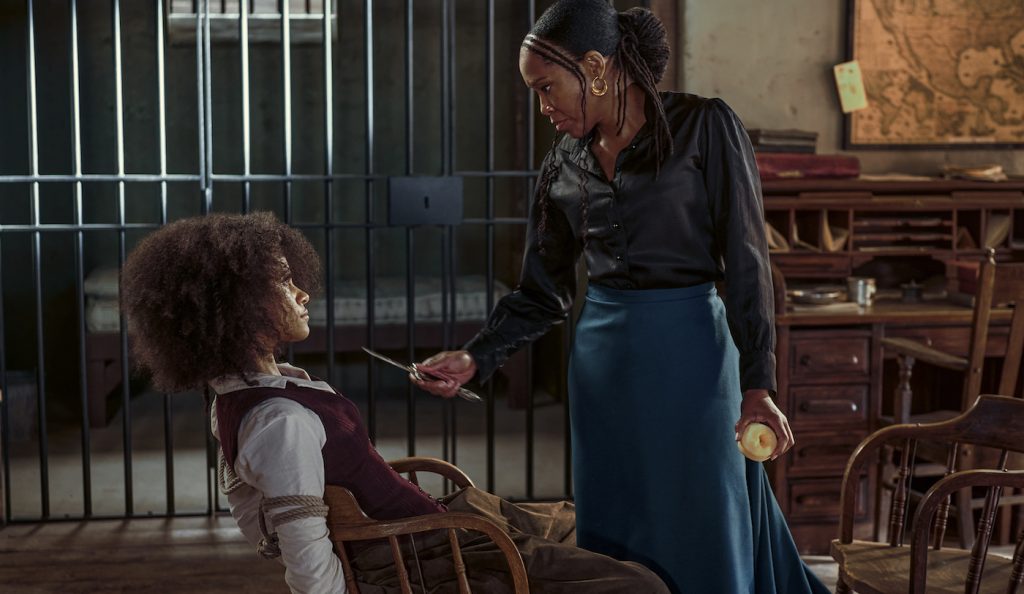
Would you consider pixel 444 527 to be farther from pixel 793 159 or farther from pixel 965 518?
pixel 793 159

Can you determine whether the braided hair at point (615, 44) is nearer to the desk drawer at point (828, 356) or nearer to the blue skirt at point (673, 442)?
the blue skirt at point (673, 442)

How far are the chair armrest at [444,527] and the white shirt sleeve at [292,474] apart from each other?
0.16 feet

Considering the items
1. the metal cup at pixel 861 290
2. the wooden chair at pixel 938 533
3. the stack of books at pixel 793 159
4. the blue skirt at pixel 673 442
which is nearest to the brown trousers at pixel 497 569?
the blue skirt at pixel 673 442

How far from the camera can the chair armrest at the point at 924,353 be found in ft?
11.1

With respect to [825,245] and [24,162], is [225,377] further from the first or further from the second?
[24,162]

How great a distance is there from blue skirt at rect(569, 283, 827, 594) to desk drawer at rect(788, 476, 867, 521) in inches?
75.7

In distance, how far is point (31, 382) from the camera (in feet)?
19.0

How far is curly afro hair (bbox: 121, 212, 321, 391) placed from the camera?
5.79 ft

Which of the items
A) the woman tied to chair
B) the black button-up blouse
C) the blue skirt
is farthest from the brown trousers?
the black button-up blouse

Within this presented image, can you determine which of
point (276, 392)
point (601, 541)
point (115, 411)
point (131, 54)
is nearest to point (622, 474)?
point (601, 541)

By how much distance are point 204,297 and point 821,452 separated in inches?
99.3

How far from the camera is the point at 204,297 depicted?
69.5 inches

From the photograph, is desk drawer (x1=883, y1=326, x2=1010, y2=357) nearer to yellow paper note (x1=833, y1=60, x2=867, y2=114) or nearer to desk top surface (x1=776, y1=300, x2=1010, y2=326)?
→ desk top surface (x1=776, y1=300, x2=1010, y2=326)

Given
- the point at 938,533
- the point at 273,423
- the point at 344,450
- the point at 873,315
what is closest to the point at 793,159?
the point at 873,315
